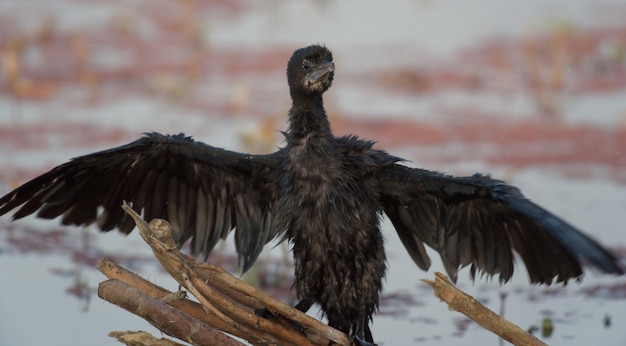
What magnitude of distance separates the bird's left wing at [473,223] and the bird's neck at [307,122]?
1.23 ft

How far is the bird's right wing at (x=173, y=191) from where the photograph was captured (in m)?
6.21

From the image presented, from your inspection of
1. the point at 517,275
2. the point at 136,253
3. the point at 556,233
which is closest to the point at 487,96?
the point at 517,275

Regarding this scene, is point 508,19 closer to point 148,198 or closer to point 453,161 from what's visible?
point 453,161

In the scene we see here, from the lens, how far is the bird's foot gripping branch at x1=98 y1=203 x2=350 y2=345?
523 cm

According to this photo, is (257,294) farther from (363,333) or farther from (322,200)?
(363,333)

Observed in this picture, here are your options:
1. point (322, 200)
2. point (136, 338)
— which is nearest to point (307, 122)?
point (322, 200)

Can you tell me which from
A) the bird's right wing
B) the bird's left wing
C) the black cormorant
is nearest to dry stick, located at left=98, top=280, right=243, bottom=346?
the black cormorant

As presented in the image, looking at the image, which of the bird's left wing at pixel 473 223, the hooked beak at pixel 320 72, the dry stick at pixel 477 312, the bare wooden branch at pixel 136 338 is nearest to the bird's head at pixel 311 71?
the hooked beak at pixel 320 72

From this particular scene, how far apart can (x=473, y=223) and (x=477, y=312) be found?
0.94 m

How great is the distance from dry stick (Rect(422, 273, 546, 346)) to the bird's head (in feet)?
4.45

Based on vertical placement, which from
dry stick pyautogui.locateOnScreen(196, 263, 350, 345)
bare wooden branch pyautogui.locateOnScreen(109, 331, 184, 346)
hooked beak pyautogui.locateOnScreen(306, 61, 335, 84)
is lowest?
bare wooden branch pyautogui.locateOnScreen(109, 331, 184, 346)

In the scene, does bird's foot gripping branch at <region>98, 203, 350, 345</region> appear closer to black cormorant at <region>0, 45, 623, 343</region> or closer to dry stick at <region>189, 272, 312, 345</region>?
dry stick at <region>189, 272, 312, 345</region>

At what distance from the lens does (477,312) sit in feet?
17.2

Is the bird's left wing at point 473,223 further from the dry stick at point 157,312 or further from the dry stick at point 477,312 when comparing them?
the dry stick at point 157,312
